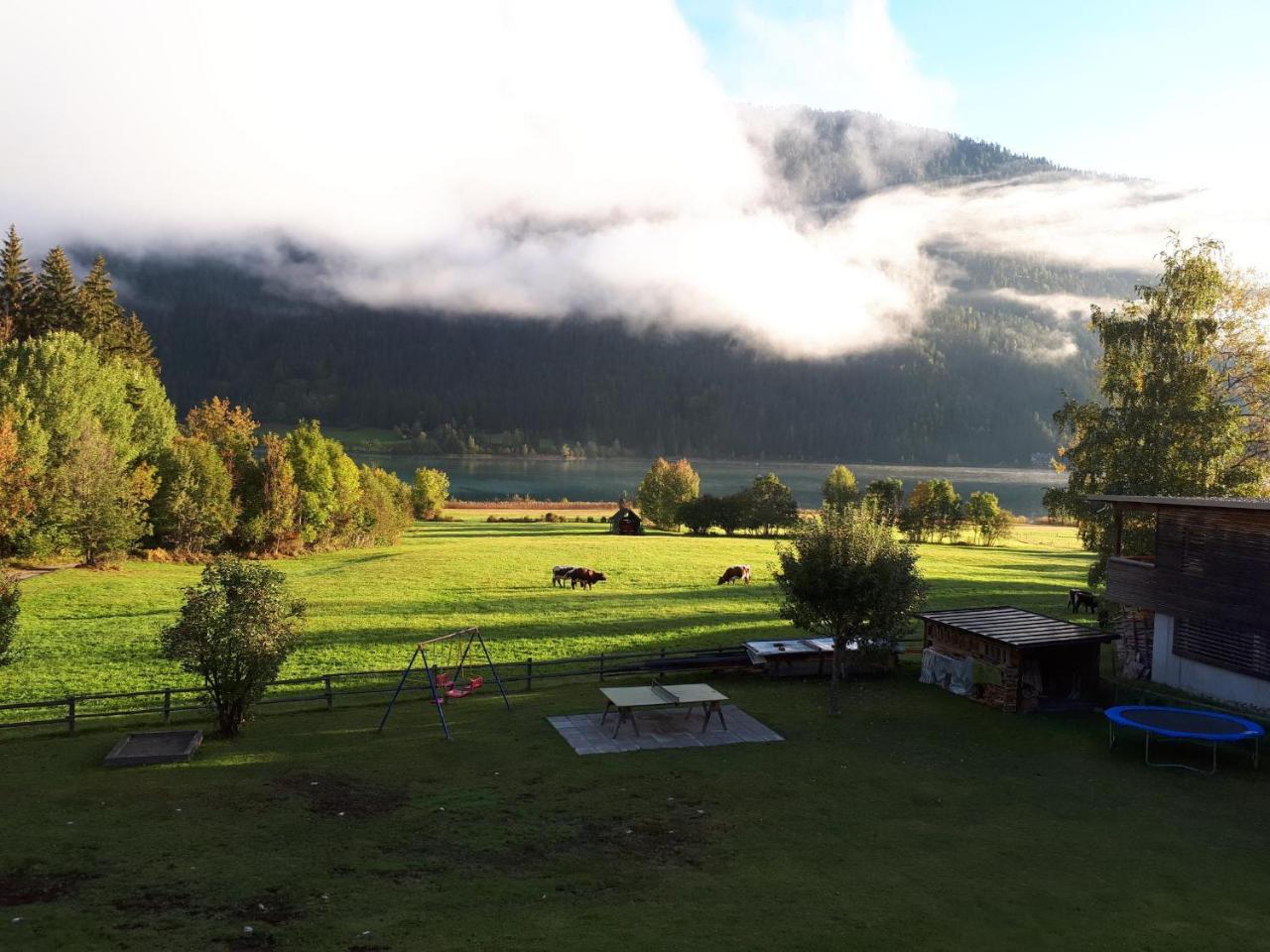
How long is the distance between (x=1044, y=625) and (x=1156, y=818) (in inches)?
393

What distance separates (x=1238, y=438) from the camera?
33.8 m

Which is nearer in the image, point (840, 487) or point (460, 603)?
point (460, 603)

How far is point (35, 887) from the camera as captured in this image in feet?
40.0

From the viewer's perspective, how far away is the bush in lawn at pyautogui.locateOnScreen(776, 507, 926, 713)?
23.6 meters

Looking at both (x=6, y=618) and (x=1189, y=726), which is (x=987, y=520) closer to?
(x=1189, y=726)

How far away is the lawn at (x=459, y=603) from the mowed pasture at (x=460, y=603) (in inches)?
4.1

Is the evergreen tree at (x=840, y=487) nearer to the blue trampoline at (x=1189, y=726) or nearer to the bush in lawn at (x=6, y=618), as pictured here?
the blue trampoline at (x=1189, y=726)

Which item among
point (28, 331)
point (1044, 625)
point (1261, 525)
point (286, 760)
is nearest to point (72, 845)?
point (286, 760)

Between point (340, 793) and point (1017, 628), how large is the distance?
19520 millimetres

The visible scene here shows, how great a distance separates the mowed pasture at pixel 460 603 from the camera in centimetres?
3206

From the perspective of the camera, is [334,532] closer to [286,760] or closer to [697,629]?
[697,629]

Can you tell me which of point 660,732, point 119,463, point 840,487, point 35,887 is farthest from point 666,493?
point 35,887

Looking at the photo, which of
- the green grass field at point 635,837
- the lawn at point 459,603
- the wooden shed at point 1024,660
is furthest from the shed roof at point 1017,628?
the lawn at point 459,603

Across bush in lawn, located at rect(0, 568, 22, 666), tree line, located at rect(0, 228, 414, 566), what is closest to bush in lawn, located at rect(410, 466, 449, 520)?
tree line, located at rect(0, 228, 414, 566)
